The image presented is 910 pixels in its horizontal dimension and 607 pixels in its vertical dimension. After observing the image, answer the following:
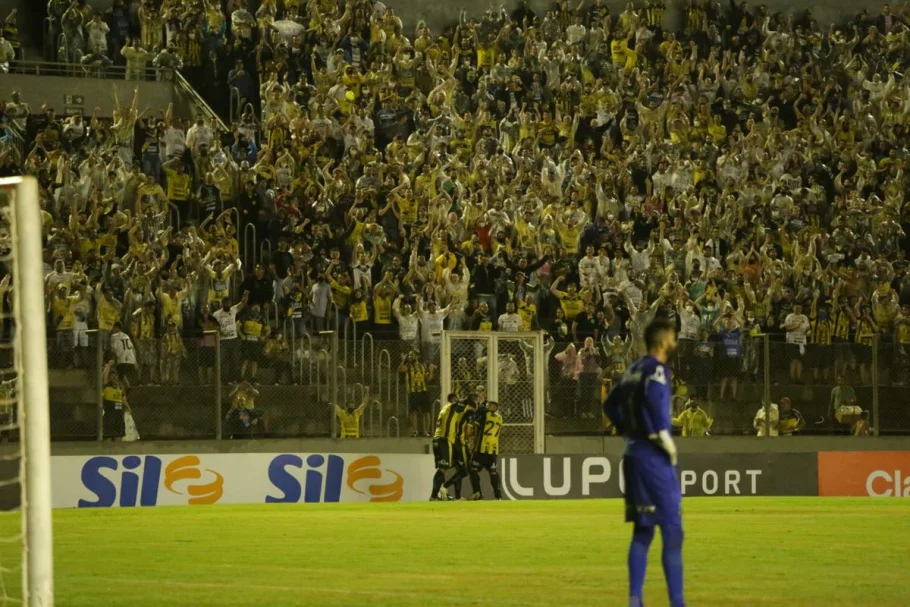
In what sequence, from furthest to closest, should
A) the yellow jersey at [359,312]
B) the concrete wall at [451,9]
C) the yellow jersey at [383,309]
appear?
the concrete wall at [451,9], the yellow jersey at [383,309], the yellow jersey at [359,312]

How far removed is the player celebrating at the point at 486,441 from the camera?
2573cm

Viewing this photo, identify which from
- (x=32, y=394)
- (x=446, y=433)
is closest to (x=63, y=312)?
(x=446, y=433)

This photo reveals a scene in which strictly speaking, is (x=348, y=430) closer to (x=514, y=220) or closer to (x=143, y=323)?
(x=143, y=323)

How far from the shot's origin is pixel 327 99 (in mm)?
32000

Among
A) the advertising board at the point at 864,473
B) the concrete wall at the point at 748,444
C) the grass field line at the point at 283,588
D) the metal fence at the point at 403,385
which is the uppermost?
the metal fence at the point at 403,385

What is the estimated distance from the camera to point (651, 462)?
980cm

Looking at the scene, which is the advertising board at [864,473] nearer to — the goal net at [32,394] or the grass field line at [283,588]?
the grass field line at [283,588]

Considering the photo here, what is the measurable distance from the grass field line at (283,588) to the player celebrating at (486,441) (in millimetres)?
12722

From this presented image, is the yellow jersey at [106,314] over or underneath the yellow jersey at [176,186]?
underneath

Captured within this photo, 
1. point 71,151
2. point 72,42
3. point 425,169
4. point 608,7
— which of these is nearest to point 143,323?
point 71,151

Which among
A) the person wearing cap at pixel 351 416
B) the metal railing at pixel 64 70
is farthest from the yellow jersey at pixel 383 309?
the metal railing at pixel 64 70

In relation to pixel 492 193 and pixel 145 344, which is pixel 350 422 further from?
pixel 492 193

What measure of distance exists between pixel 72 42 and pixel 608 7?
13242mm

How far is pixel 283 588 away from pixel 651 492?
3.81 metres
